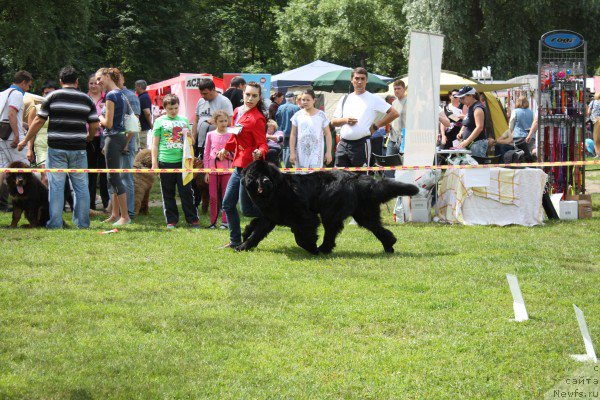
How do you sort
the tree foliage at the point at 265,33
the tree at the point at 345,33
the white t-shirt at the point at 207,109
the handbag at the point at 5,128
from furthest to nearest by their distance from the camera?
the tree at the point at 345,33 → the tree foliage at the point at 265,33 → the handbag at the point at 5,128 → the white t-shirt at the point at 207,109

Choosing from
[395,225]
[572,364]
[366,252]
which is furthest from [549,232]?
[572,364]

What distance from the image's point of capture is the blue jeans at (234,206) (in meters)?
8.68

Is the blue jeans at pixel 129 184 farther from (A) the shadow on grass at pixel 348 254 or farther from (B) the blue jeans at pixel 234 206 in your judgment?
(A) the shadow on grass at pixel 348 254

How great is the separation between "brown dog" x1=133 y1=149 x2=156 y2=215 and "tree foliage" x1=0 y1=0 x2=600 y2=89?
42.9 ft

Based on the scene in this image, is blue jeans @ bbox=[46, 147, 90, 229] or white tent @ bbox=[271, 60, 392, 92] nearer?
blue jeans @ bbox=[46, 147, 90, 229]

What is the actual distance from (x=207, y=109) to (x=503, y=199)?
4.23m

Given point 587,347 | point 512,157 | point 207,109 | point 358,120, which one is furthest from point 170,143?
point 587,347

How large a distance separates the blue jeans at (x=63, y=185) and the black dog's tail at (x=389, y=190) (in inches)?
159

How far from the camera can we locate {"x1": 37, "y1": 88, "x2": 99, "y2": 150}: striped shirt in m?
10.0

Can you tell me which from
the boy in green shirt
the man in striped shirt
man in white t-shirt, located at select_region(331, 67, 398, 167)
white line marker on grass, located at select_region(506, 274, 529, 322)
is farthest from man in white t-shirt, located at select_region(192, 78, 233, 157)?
white line marker on grass, located at select_region(506, 274, 529, 322)

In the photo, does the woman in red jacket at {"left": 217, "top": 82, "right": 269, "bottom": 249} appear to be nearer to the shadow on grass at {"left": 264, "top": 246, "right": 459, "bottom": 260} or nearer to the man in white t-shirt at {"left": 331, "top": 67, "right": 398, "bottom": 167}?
the shadow on grass at {"left": 264, "top": 246, "right": 459, "bottom": 260}

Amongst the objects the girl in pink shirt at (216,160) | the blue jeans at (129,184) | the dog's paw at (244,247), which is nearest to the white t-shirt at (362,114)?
the girl in pink shirt at (216,160)

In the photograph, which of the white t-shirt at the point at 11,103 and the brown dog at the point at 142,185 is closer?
the white t-shirt at the point at 11,103

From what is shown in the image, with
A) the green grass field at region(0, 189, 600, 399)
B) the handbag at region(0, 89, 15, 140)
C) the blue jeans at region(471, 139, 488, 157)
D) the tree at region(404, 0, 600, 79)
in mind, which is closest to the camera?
the green grass field at region(0, 189, 600, 399)
